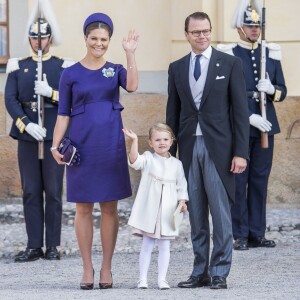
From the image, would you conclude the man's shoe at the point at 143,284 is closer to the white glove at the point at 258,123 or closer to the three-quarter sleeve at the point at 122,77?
the three-quarter sleeve at the point at 122,77

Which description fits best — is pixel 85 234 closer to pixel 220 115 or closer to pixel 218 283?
pixel 218 283

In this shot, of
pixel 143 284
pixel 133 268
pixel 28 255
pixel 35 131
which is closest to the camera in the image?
pixel 143 284

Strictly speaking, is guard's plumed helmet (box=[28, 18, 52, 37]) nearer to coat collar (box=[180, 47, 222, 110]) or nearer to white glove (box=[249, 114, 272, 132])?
white glove (box=[249, 114, 272, 132])

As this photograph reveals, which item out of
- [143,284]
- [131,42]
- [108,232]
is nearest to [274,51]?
[131,42]

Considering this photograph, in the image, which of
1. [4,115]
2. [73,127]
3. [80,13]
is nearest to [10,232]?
[4,115]

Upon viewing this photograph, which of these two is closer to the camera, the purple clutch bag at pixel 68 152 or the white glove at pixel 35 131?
the purple clutch bag at pixel 68 152

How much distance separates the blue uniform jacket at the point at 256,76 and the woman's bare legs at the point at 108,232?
95.3 inches

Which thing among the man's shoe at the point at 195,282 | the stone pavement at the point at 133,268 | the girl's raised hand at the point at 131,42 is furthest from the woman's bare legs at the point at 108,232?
the girl's raised hand at the point at 131,42

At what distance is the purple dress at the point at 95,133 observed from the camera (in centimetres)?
920

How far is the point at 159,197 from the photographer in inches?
361

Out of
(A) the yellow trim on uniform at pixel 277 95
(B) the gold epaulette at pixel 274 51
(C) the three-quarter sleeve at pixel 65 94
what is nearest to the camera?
(C) the three-quarter sleeve at pixel 65 94

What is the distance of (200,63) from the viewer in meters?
9.26

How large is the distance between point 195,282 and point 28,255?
2.13 m

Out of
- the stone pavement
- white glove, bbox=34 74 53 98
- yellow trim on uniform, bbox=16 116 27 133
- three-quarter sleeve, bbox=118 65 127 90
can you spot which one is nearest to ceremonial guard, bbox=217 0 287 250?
the stone pavement
